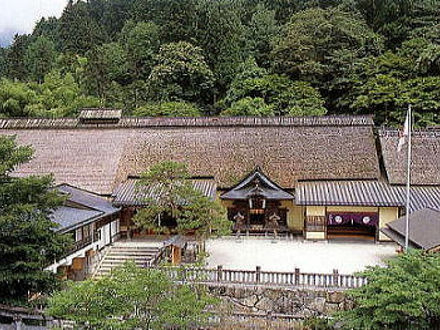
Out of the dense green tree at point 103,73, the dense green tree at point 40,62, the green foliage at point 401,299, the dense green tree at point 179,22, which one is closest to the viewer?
the green foliage at point 401,299

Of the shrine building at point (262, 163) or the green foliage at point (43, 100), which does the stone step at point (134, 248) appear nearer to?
the shrine building at point (262, 163)

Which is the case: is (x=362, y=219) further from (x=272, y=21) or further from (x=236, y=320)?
(x=272, y=21)

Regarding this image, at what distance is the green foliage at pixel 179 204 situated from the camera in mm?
19312

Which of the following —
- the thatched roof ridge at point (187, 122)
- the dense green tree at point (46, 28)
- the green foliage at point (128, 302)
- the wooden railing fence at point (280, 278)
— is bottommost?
the wooden railing fence at point (280, 278)

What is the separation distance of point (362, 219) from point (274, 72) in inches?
942

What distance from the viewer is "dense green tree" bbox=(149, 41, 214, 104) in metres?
43.8

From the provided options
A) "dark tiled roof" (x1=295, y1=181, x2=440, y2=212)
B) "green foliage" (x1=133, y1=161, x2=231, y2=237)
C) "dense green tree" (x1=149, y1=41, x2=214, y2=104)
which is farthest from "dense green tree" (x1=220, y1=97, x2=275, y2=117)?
"green foliage" (x1=133, y1=161, x2=231, y2=237)

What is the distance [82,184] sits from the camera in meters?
25.0

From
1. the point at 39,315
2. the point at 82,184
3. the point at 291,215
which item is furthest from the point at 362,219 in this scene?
the point at 39,315

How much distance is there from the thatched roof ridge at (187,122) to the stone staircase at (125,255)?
8.61 m

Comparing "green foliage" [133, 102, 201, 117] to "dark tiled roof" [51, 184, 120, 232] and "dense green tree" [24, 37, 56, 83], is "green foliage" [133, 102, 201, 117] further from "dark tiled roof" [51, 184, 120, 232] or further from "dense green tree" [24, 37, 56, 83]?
"dense green tree" [24, 37, 56, 83]

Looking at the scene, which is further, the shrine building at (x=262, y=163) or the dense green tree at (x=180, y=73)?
the dense green tree at (x=180, y=73)

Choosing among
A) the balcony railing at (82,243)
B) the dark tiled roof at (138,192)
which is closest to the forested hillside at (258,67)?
the dark tiled roof at (138,192)

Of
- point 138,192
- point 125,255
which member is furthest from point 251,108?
point 125,255
